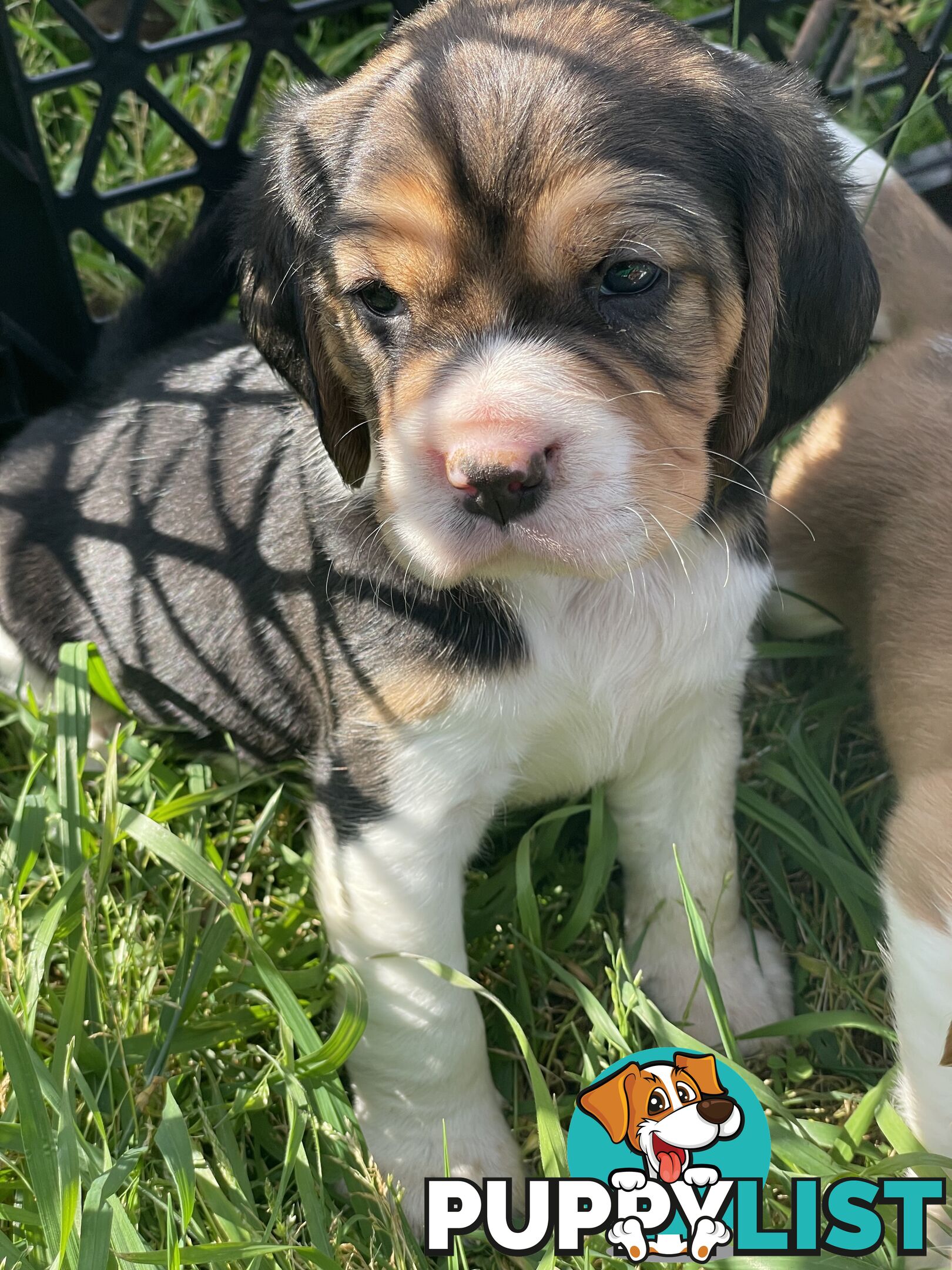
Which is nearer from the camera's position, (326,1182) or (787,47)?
(326,1182)

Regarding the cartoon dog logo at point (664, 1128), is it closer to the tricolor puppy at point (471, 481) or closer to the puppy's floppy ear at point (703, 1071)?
the puppy's floppy ear at point (703, 1071)

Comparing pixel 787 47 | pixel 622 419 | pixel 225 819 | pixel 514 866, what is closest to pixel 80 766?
pixel 225 819

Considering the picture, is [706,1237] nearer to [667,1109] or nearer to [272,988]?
[667,1109]

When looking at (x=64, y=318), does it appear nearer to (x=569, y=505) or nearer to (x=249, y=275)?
(x=249, y=275)

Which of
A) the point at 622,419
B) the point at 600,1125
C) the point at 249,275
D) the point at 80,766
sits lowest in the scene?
the point at 80,766

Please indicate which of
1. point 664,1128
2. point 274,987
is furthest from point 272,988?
point 664,1128
